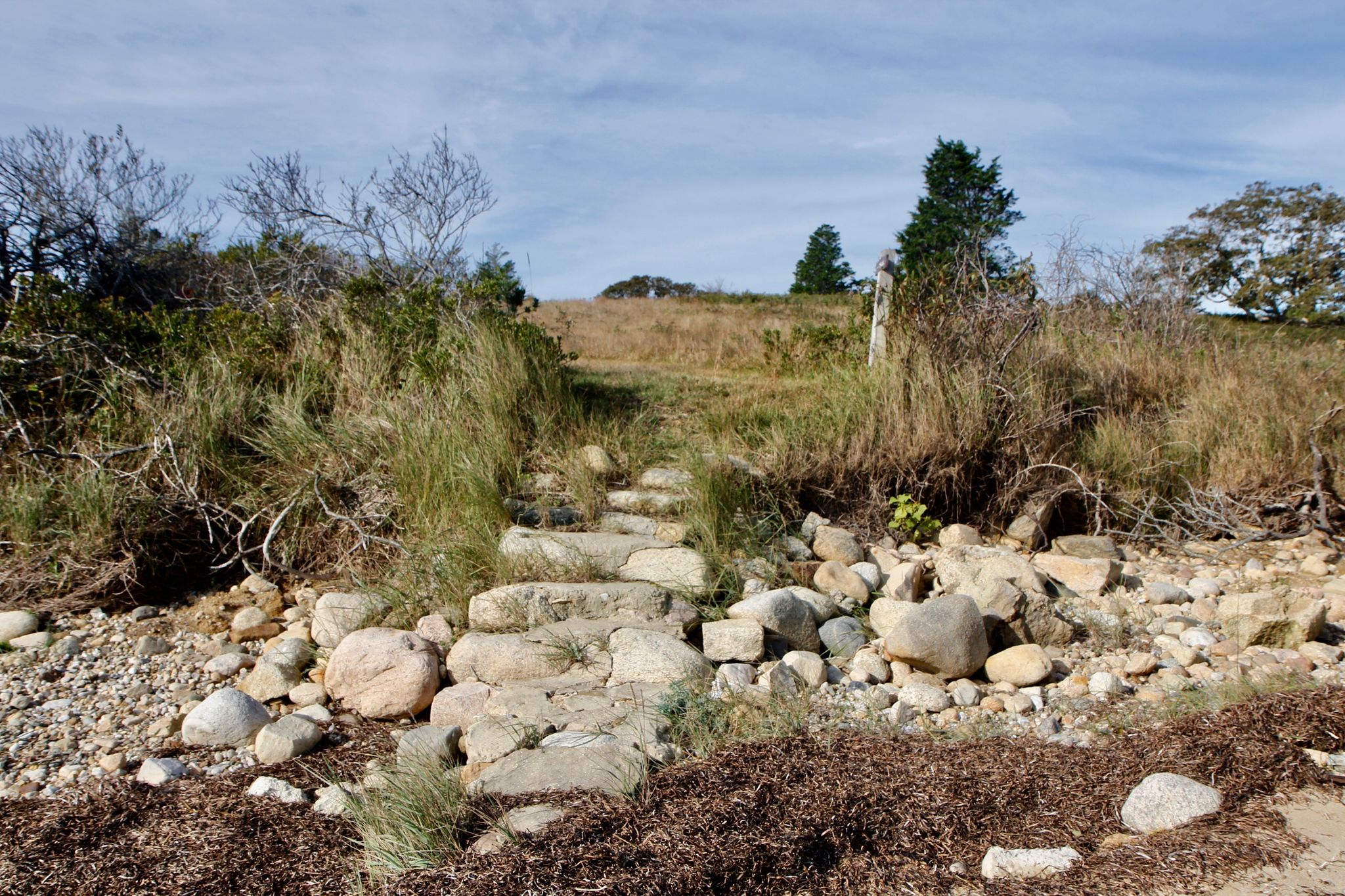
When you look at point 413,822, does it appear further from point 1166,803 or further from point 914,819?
point 1166,803

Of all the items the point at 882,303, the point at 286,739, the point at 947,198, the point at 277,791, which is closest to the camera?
the point at 277,791

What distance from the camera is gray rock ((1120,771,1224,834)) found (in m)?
2.72

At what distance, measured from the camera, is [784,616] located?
454 centimetres

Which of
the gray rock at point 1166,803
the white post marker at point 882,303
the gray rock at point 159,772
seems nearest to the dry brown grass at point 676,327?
the white post marker at point 882,303

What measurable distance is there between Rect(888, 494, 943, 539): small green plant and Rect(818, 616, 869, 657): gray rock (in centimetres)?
135

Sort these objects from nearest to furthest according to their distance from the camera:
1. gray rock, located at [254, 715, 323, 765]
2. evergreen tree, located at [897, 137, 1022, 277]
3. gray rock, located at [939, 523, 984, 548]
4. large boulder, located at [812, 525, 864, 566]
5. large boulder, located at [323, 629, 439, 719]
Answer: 1. gray rock, located at [254, 715, 323, 765]
2. large boulder, located at [323, 629, 439, 719]
3. large boulder, located at [812, 525, 864, 566]
4. gray rock, located at [939, 523, 984, 548]
5. evergreen tree, located at [897, 137, 1022, 277]

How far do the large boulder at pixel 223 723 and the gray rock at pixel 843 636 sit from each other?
110 inches

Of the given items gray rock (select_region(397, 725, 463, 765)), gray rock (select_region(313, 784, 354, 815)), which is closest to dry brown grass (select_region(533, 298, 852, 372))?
gray rock (select_region(397, 725, 463, 765))

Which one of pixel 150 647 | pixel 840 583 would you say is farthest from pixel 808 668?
pixel 150 647

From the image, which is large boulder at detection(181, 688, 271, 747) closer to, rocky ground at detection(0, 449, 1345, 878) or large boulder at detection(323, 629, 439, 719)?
rocky ground at detection(0, 449, 1345, 878)

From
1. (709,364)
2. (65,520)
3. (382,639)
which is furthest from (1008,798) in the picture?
(709,364)

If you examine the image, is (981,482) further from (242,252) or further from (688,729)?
(242,252)

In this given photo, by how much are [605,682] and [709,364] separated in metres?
6.57

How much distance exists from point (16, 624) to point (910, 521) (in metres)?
5.43
